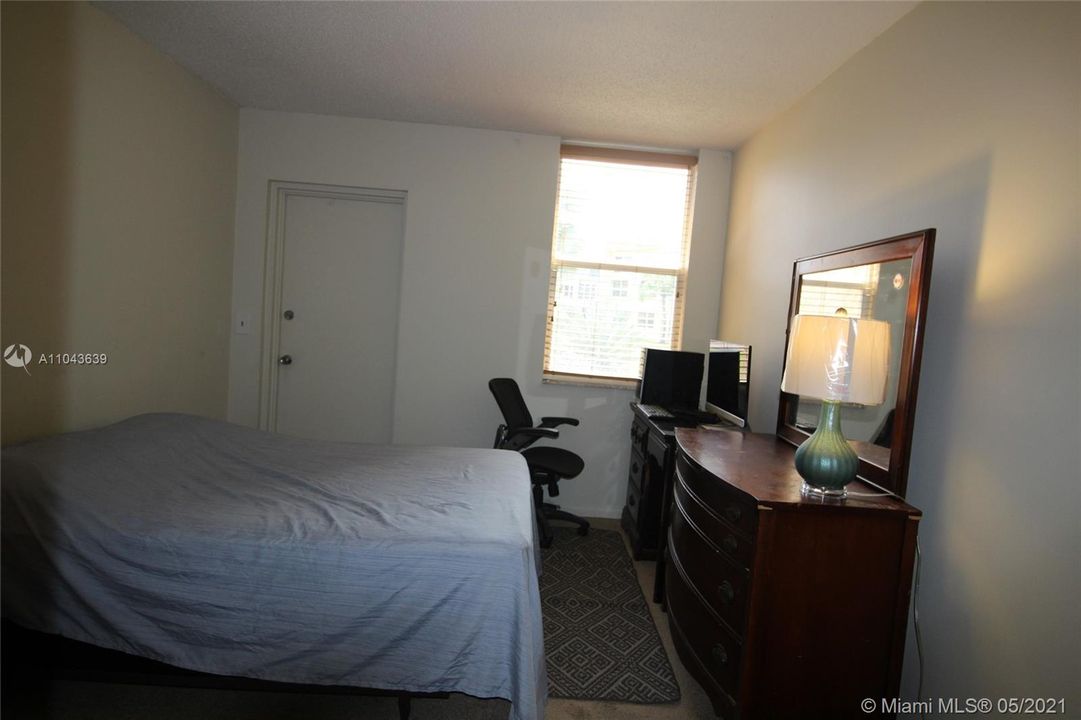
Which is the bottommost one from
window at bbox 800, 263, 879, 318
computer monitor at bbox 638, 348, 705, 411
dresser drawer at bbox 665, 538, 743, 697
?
dresser drawer at bbox 665, 538, 743, 697

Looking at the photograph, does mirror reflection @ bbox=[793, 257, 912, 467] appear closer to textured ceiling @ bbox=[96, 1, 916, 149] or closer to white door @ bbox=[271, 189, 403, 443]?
textured ceiling @ bbox=[96, 1, 916, 149]

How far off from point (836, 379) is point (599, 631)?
1.55 meters

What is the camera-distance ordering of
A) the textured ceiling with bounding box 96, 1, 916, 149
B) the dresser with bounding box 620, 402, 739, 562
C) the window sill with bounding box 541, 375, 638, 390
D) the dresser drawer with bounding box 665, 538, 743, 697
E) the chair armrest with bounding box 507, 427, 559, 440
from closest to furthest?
the dresser drawer with bounding box 665, 538, 743, 697
the textured ceiling with bounding box 96, 1, 916, 149
the dresser with bounding box 620, 402, 739, 562
the chair armrest with bounding box 507, 427, 559, 440
the window sill with bounding box 541, 375, 638, 390

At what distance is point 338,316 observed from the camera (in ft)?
13.1

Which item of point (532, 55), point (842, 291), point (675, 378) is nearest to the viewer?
point (842, 291)

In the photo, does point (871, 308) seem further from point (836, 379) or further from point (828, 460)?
point (828, 460)

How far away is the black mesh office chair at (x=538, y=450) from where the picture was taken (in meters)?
3.37

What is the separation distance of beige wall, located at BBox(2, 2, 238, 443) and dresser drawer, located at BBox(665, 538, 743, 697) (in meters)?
2.71

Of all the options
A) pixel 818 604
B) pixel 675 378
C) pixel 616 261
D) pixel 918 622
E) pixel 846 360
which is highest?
pixel 616 261

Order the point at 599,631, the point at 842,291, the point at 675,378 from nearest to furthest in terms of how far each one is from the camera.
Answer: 1. the point at 842,291
2. the point at 599,631
3. the point at 675,378

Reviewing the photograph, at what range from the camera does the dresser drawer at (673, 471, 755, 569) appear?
5.78 ft

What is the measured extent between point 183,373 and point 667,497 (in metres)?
2.83

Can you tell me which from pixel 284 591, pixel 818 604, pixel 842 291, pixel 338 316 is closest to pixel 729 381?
pixel 842 291

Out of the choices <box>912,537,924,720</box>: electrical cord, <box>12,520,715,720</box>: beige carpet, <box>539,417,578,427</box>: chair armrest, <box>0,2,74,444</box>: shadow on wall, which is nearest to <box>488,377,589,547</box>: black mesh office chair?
<box>539,417,578,427</box>: chair armrest
